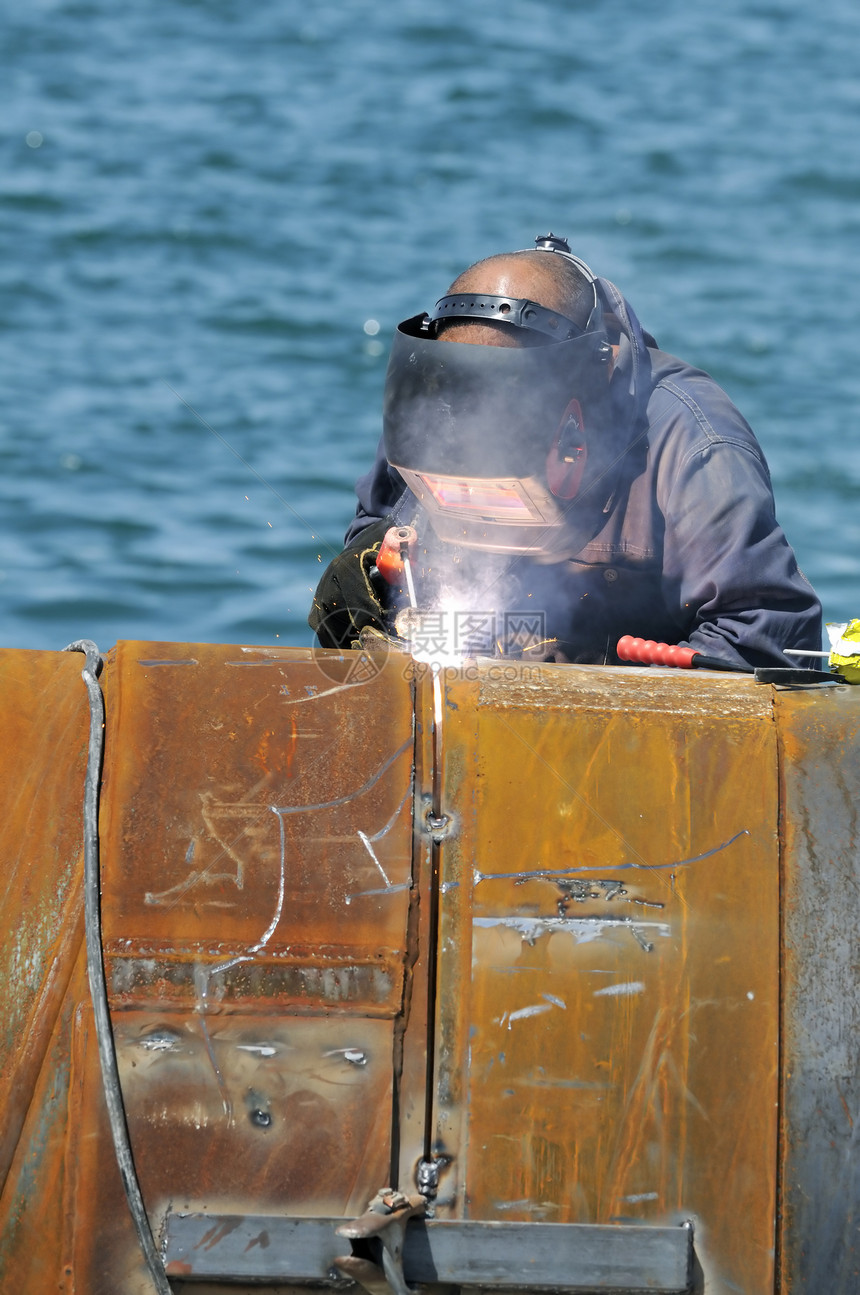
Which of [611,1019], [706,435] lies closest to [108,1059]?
[611,1019]

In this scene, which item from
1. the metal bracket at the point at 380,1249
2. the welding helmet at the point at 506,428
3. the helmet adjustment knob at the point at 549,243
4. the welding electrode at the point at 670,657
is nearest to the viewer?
the metal bracket at the point at 380,1249

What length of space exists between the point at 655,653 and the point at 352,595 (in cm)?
72

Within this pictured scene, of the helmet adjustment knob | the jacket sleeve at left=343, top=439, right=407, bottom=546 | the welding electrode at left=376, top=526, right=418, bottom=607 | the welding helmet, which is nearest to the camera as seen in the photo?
the welding helmet

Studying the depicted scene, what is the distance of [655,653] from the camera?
239cm

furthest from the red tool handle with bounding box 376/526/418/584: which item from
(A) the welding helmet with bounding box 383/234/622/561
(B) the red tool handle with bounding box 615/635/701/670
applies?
(B) the red tool handle with bounding box 615/635/701/670

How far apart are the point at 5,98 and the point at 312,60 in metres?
2.89

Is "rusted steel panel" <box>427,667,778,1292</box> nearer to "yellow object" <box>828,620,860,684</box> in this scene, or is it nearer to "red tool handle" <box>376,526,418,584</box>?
"yellow object" <box>828,620,860,684</box>

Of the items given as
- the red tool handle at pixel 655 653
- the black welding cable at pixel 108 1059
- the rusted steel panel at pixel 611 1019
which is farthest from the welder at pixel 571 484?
the black welding cable at pixel 108 1059

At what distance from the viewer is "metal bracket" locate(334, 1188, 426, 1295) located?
1776 mm

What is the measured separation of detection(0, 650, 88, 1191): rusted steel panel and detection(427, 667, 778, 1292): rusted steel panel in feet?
1.64

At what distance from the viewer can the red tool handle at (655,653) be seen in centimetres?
233

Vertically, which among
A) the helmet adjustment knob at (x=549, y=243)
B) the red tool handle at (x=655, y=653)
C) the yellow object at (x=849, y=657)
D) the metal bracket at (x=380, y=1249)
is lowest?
the metal bracket at (x=380, y=1249)

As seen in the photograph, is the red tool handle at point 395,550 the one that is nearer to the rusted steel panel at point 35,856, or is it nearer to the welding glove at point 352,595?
the welding glove at point 352,595

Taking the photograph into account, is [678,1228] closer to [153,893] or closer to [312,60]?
[153,893]
